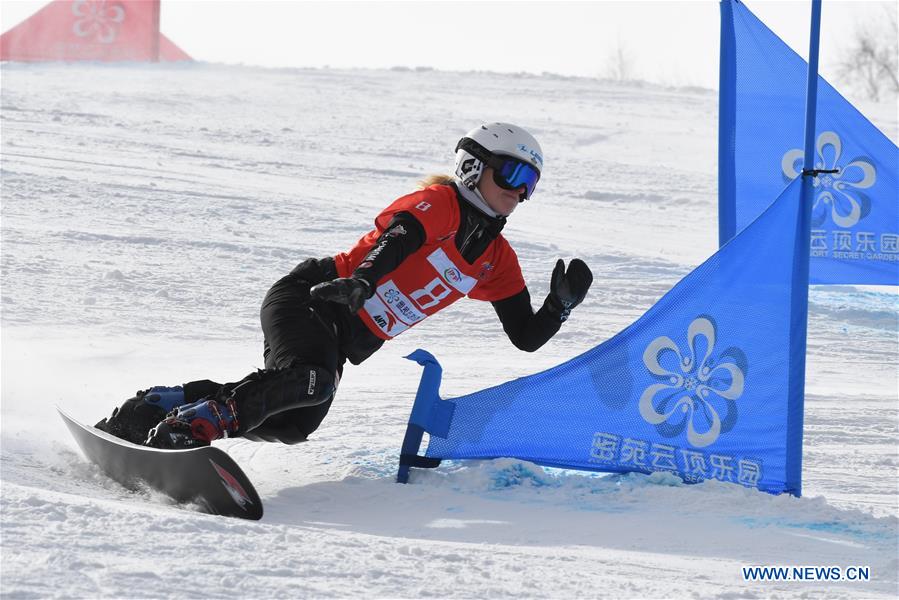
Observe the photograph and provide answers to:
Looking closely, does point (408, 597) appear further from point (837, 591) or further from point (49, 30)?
point (49, 30)

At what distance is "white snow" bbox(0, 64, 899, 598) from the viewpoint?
124 inches

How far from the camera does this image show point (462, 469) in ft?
14.6

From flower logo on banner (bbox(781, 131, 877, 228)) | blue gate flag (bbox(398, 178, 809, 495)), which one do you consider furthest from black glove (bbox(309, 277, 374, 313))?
flower logo on banner (bbox(781, 131, 877, 228))

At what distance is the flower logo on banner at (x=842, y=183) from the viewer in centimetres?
719

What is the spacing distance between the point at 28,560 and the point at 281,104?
16716 millimetres

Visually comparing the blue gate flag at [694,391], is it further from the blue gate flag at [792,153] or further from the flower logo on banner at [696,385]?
the blue gate flag at [792,153]

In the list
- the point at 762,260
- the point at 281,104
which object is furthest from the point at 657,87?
the point at 762,260

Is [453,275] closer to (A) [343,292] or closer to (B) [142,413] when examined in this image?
(A) [343,292]

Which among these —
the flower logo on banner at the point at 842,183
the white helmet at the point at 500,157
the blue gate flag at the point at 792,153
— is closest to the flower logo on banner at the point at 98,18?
the blue gate flag at the point at 792,153

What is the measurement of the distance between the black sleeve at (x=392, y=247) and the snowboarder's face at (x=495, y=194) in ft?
1.14

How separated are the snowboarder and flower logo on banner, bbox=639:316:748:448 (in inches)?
19.4

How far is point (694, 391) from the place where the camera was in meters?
4.36

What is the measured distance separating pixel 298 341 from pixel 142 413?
74 cm

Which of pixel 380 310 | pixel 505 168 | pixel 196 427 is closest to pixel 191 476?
pixel 196 427
